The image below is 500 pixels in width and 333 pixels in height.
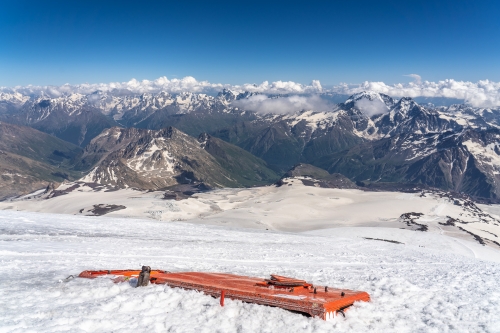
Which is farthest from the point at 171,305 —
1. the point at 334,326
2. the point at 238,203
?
the point at 238,203

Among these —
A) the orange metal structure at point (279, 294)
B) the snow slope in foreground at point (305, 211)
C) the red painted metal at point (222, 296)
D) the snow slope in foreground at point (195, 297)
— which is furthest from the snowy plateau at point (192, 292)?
the snow slope in foreground at point (305, 211)

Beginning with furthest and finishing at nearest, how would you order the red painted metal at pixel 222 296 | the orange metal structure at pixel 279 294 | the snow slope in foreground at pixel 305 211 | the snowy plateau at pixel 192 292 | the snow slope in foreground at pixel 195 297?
the snow slope in foreground at pixel 305 211 → the red painted metal at pixel 222 296 → the orange metal structure at pixel 279 294 → the snowy plateau at pixel 192 292 → the snow slope in foreground at pixel 195 297

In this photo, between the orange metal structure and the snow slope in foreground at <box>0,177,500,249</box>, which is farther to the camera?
the snow slope in foreground at <box>0,177,500,249</box>

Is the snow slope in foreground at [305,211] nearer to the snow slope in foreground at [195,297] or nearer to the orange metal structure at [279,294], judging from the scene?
the snow slope in foreground at [195,297]

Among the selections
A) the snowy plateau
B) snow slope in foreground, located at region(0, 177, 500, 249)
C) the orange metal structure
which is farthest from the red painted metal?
snow slope in foreground, located at region(0, 177, 500, 249)

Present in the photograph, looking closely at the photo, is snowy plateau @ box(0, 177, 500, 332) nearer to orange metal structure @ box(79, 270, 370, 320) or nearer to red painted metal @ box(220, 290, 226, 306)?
red painted metal @ box(220, 290, 226, 306)

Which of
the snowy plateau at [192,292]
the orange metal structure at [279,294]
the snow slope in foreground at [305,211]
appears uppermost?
the orange metal structure at [279,294]

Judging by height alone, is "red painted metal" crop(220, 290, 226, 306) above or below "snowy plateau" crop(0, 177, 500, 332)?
above

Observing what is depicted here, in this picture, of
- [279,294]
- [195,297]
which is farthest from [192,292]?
[279,294]

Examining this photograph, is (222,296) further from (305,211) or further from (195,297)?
(305,211)

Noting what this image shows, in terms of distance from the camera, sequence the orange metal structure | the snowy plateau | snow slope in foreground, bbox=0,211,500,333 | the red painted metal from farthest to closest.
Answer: the red painted metal → the orange metal structure → the snowy plateau → snow slope in foreground, bbox=0,211,500,333

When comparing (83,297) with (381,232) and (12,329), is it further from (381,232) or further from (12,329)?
(381,232)
